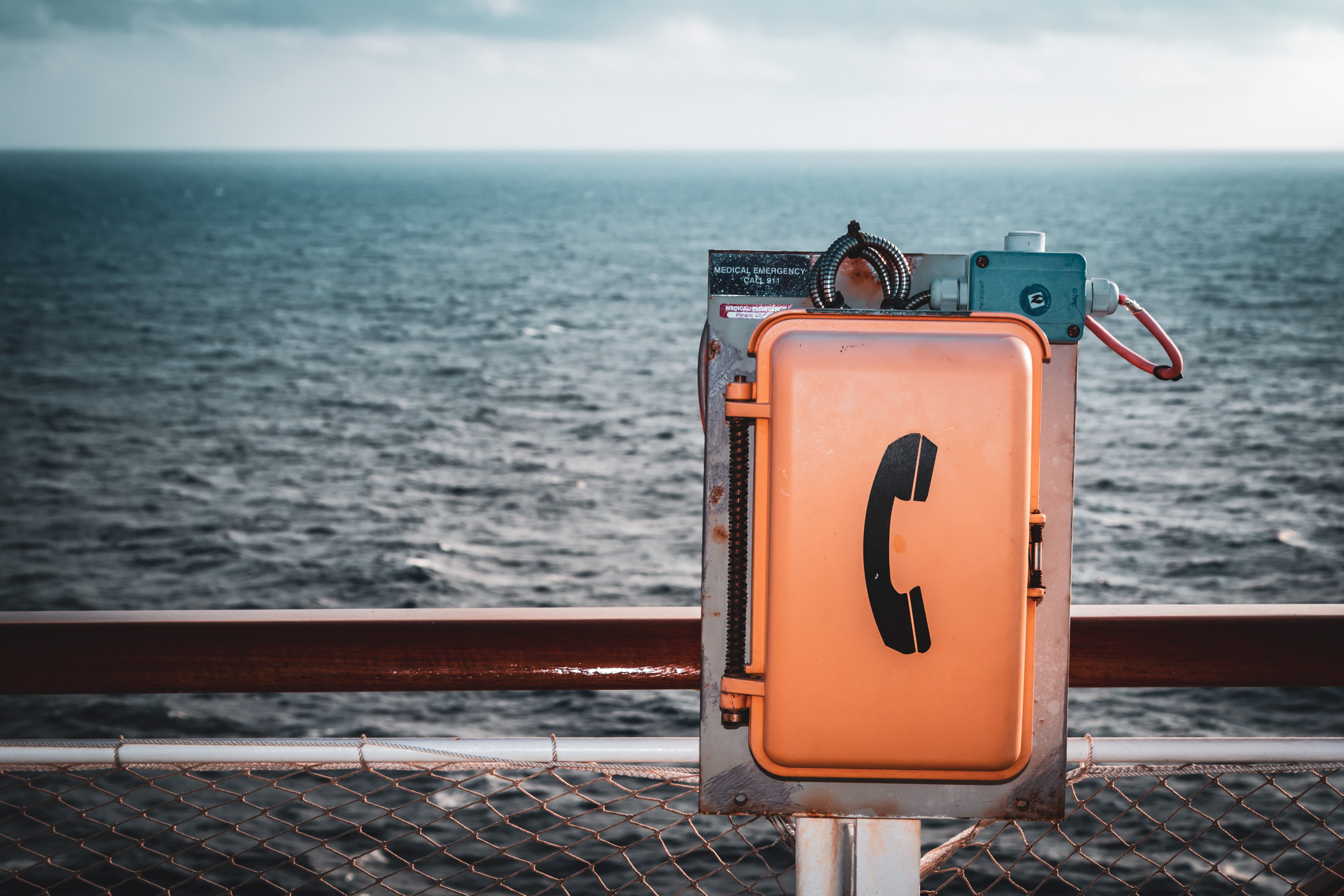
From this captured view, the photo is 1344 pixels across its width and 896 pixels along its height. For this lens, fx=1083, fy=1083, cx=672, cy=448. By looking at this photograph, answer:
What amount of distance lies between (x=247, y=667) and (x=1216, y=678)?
1212 mm

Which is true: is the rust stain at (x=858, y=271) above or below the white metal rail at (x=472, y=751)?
above

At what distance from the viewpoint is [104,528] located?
1825 cm

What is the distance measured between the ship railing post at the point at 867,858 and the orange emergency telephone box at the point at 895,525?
0.61 feet

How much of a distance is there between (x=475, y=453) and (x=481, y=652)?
69.7 feet

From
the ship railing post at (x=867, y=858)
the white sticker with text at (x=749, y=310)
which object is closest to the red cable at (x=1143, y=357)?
the white sticker with text at (x=749, y=310)

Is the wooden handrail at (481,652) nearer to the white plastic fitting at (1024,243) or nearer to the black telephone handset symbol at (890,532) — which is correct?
the black telephone handset symbol at (890,532)

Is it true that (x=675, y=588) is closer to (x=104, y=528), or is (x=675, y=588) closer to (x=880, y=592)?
(x=104, y=528)

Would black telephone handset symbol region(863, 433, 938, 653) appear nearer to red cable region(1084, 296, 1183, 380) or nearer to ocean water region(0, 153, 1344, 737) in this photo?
red cable region(1084, 296, 1183, 380)

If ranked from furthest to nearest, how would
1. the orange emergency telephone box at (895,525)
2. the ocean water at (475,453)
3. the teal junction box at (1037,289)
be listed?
1. the ocean water at (475,453)
2. the teal junction box at (1037,289)
3. the orange emergency telephone box at (895,525)

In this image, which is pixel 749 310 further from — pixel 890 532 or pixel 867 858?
pixel 867 858

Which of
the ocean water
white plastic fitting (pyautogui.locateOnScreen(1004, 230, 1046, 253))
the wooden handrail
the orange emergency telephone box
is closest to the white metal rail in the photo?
the wooden handrail

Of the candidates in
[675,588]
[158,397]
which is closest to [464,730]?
[675,588]

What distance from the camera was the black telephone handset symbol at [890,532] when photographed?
45.4 inches

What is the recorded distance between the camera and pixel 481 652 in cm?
138
